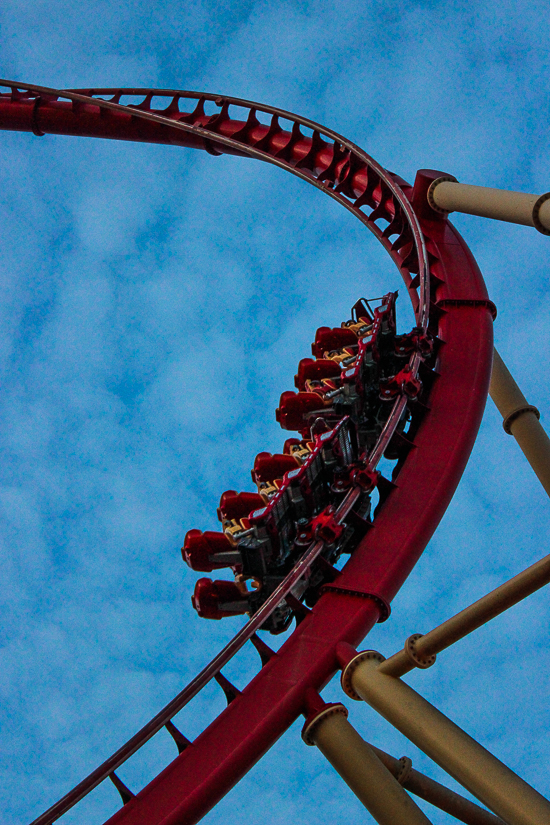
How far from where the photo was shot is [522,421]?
10.7 meters

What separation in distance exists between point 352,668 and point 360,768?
77 centimetres

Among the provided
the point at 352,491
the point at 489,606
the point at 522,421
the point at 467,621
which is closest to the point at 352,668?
the point at 467,621

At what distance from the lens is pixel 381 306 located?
10.5m

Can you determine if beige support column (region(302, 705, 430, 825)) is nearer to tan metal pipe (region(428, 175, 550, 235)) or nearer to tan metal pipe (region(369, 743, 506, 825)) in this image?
tan metal pipe (region(369, 743, 506, 825))

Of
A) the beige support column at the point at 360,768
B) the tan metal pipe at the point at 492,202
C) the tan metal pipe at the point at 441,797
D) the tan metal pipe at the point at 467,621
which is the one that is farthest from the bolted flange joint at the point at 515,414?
the beige support column at the point at 360,768

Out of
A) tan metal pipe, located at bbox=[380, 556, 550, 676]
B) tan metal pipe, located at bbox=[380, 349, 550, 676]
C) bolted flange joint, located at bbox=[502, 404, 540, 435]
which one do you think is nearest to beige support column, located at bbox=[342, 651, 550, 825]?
tan metal pipe, located at bbox=[380, 349, 550, 676]

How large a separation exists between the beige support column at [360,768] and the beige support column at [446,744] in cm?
25

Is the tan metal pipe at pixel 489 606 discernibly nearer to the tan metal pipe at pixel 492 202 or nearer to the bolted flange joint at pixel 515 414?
the tan metal pipe at pixel 492 202

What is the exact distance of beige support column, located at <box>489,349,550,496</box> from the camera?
1030 cm

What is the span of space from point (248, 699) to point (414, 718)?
1.35m

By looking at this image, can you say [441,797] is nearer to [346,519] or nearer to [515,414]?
[346,519]

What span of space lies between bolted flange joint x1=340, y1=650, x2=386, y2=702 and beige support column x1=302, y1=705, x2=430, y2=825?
0.74ft

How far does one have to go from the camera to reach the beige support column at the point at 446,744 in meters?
5.34

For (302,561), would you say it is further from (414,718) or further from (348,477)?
(414,718)
